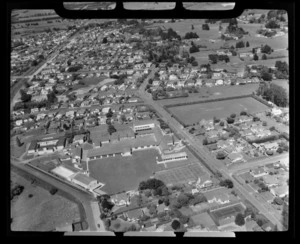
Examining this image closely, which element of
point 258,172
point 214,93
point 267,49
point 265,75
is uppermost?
point 267,49

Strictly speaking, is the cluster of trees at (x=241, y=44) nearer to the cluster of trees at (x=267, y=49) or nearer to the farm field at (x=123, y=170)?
the cluster of trees at (x=267, y=49)

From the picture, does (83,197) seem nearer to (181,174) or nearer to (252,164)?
(181,174)

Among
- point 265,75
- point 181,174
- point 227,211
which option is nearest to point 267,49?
point 265,75

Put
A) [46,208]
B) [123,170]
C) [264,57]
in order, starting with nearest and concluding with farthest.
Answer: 1. [46,208]
2. [123,170]
3. [264,57]

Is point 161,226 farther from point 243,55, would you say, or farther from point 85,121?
point 243,55

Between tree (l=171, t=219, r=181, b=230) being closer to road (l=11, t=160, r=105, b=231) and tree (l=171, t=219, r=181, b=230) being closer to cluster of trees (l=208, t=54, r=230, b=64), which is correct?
road (l=11, t=160, r=105, b=231)

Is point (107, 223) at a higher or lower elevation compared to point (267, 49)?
lower
